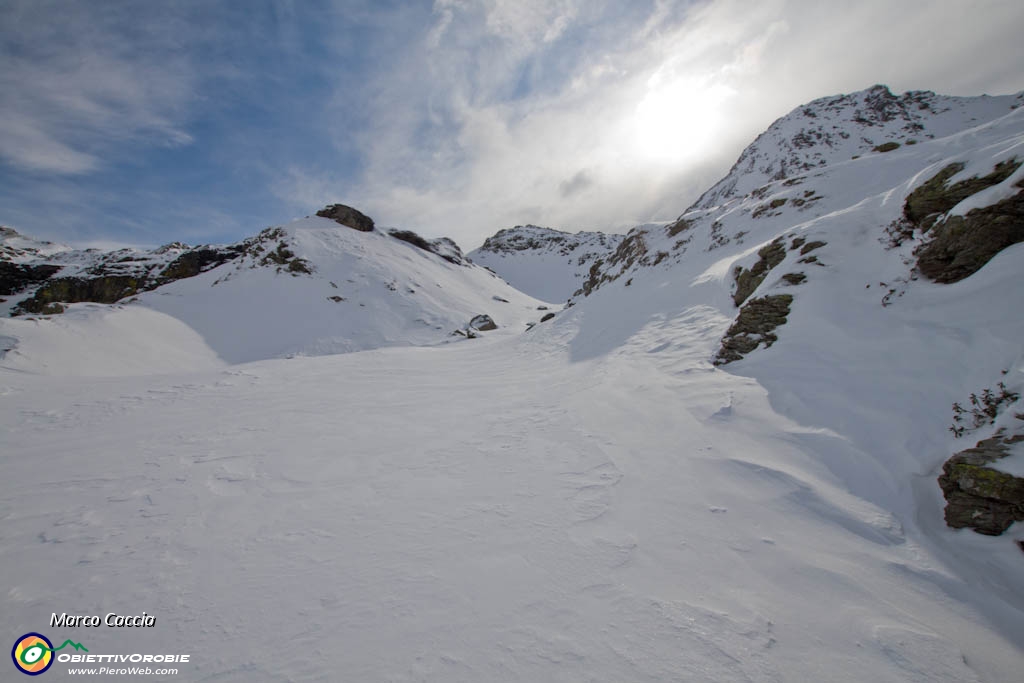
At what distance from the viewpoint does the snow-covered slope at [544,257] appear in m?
62.5

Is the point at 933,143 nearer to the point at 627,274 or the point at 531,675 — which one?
the point at 627,274

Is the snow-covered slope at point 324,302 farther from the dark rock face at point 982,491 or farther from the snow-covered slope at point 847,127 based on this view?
the snow-covered slope at point 847,127

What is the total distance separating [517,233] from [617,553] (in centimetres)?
10876

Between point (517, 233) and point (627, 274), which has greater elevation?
point (517, 233)

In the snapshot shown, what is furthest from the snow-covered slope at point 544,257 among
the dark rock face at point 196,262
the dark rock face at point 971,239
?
the dark rock face at point 971,239

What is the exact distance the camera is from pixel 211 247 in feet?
103

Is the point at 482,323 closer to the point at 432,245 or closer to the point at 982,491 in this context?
the point at 432,245

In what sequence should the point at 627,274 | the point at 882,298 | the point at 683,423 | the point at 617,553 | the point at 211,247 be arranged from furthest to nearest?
the point at 211,247, the point at 627,274, the point at 882,298, the point at 683,423, the point at 617,553

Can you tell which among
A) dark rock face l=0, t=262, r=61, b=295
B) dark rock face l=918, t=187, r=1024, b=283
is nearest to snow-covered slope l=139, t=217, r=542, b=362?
dark rock face l=918, t=187, r=1024, b=283

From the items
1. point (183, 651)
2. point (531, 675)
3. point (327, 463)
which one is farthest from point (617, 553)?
point (327, 463)

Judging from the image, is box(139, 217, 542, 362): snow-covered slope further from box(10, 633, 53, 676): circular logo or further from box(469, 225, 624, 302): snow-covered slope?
box(469, 225, 624, 302): snow-covered slope

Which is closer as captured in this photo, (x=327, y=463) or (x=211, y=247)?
(x=327, y=463)

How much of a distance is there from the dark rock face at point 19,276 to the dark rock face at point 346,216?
33.2 metres

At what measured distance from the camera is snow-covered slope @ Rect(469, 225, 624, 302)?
62.5m
